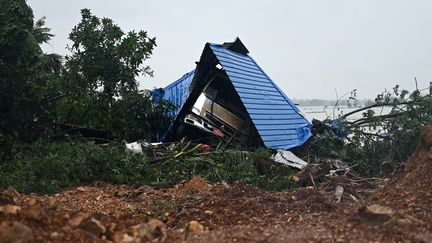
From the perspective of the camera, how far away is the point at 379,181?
6.78m

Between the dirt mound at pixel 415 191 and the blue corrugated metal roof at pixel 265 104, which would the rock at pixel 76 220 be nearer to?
the dirt mound at pixel 415 191

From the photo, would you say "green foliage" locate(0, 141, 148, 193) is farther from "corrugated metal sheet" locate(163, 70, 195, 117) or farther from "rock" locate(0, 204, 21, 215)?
"corrugated metal sheet" locate(163, 70, 195, 117)

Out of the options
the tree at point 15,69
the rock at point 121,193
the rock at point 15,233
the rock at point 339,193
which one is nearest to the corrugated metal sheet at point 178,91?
the tree at point 15,69

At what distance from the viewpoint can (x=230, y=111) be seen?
1087cm

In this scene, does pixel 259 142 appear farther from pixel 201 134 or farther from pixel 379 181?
pixel 379 181

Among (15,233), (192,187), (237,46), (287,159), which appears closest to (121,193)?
(192,187)

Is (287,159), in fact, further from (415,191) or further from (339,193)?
(415,191)

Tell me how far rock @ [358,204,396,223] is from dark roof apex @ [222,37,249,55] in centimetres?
896

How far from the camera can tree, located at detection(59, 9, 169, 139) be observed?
1049 centimetres

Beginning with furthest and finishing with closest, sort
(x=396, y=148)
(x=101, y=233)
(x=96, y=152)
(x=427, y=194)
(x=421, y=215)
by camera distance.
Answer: (x=396, y=148) → (x=96, y=152) → (x=427, y=194) → (x=421, y=215) → (x=101, y=233)

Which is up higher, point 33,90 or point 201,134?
point 33,90

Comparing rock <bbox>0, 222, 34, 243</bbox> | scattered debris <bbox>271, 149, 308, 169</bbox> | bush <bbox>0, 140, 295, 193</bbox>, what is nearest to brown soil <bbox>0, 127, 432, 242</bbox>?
rock <bbox>0, 222, 34, 243</bbox>

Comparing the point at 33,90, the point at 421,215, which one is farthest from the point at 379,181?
the point at 33,90

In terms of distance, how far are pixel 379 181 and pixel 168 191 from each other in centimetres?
294
